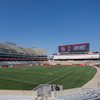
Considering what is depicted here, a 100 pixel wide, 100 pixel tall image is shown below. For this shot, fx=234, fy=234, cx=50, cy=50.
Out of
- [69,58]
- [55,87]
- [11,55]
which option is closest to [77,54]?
[69,58]

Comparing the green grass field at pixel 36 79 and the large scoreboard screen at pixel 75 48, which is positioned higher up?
the large scoreboard screen at pixel 75 48

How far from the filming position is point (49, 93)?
2227cm

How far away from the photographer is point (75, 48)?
489 ft

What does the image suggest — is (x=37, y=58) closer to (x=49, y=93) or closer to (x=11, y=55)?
(x=11, y=55)

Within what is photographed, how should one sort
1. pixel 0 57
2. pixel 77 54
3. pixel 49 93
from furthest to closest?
1. pixel 77 54
2. pixel 0 57
3. pixel 49 93

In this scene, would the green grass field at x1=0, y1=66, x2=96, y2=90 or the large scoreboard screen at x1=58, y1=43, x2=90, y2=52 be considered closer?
the green grass field at x1=0, y1=66, x2=96, y2=90

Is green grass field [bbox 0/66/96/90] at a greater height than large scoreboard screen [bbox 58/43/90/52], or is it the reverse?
large scoreboard screen [bbox 58/43/90/52]

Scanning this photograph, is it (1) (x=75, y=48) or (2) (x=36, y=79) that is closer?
(2) (x=36, y=79)

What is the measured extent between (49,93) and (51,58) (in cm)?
14725

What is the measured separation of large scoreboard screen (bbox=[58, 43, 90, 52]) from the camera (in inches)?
5635

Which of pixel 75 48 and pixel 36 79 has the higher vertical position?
pixel 75 48

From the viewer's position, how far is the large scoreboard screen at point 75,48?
5635 inches

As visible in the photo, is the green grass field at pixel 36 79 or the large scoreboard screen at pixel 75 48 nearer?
the green grass field at pixel 36 79

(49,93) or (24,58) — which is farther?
(24,58)
